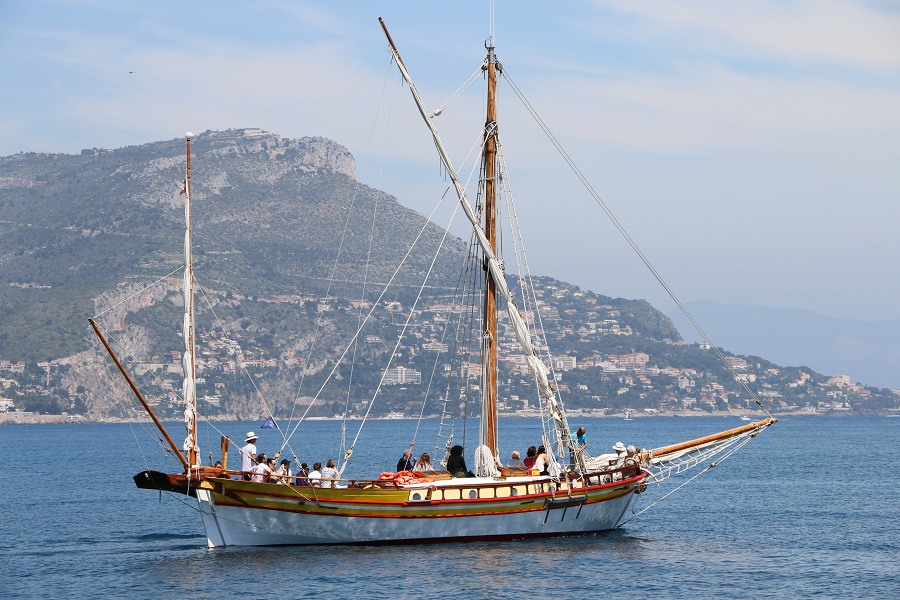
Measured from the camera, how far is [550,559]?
40.7m

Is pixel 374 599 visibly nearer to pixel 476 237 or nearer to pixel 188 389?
pixel 188 389

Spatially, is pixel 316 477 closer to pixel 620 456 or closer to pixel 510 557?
pixel 510 557

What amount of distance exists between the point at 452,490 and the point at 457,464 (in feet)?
5.95

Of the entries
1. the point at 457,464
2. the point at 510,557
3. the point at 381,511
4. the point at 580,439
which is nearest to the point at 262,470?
the point at 381,511

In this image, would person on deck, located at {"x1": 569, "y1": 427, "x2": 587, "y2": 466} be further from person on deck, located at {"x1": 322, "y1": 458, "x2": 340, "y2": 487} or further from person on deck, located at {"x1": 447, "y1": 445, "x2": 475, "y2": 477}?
person on deck, located at {"x1": 322, "y1": 458, "x2": 340, "y2": 487}

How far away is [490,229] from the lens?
151 ft

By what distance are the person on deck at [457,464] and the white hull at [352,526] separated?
169cm

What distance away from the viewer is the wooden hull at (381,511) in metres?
40.9

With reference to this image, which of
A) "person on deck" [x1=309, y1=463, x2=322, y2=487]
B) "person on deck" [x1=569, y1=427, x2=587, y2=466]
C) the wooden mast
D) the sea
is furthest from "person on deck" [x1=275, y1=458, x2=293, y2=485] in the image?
"person on deck" [x1=569, y1=427, x2=587, y2=466]

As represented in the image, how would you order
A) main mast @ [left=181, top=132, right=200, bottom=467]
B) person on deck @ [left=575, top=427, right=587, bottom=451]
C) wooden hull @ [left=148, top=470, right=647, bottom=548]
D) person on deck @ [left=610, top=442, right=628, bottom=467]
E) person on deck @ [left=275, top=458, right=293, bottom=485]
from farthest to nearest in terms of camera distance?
person on deck @ [left=610, top=442, right=628, bottom=467] → person on deck @ [left=575, top=427, right=587, bottom=451] → wooden hull @ [left=148, top=470, right=647, bottom=548] → person on deck @ [left=275, top=458, right=293, bottom=485] → main mast @ [left=181, top=132, right=200, bottom=467]

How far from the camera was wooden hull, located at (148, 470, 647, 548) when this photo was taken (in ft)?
134

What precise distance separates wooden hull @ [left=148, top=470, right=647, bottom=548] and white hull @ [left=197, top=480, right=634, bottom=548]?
33 millimetres

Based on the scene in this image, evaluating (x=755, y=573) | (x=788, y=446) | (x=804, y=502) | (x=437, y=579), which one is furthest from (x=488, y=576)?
(x=788, y=446)

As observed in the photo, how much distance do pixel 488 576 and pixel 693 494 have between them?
34180 mm
